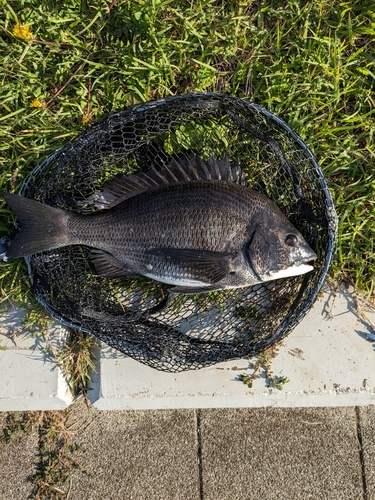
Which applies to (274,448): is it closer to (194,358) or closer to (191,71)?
(194,358)

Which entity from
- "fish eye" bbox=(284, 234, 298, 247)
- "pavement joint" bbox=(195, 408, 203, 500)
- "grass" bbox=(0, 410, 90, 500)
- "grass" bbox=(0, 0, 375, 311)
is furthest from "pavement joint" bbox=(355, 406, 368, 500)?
"grass" bbox=(0, 410, 90, 500)

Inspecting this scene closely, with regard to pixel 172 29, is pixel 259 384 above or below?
below

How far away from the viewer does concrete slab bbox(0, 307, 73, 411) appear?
117 inches

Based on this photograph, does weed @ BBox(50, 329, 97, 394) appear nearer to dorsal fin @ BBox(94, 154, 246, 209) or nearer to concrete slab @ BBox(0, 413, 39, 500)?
concrete slab @ BBox(0, 413, 39, 500)

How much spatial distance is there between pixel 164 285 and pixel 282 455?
161 centimetres

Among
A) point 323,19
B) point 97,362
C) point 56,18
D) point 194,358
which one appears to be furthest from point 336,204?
point 56,18

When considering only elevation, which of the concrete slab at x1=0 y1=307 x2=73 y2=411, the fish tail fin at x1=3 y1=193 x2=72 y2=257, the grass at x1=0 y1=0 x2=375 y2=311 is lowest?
the concrete slab at x1=0 y1=307 x2=73 y2=411

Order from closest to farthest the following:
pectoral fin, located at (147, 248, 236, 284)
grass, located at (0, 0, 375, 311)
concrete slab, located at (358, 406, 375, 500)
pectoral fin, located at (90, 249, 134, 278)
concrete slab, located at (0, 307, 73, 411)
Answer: pectoral fin, located at (147, 248, 236, 284), pectoral fin, located at (90, 249, 134, 278), grass, located at (0, 0, 375, 311), concrete slab, located at (0, 307, 73, 411), concrete slab, located at (358, 406, 375, 500)

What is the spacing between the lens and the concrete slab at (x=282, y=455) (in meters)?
3.08

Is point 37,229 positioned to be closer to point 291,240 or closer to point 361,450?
point 291,240

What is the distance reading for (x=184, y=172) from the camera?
263cm

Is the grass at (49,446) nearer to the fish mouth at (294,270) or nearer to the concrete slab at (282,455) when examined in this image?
the concrete slab at (282,455)

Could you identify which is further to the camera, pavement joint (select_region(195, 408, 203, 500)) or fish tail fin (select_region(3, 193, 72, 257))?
pavement joint (select_region(195, 408, 203, 500))

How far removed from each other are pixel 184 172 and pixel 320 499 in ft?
8.66
